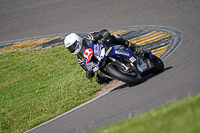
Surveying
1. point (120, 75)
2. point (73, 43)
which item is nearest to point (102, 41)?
point (73, 43)

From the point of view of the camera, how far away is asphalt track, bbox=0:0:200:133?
6285mm

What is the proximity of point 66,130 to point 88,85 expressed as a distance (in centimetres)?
321

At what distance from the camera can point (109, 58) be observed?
A: 24.6ft

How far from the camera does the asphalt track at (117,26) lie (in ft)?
20.6

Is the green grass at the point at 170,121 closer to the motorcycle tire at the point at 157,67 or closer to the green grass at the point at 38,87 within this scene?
the motorcycle tire at the point at 157,67

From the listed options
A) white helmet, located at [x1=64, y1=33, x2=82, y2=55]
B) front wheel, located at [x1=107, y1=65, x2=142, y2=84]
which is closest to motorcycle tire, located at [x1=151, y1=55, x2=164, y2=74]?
front wheel, located at [x1=107, y1=65, x2=142, y2=84]

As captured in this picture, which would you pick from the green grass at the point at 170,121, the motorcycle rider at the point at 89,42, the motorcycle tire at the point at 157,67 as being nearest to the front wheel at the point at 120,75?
the motorcycle rider at the point at 89,42

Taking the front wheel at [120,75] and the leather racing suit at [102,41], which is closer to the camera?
the front wheel at [120,75]

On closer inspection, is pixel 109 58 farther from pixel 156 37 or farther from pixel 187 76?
pixel 156 37

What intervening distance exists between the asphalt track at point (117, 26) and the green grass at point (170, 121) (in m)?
1.23

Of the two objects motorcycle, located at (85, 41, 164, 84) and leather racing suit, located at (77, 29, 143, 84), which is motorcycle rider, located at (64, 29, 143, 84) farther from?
motorcycle, located at (85, 41, 164, 84)

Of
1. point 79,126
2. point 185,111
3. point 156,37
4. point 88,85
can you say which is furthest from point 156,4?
point 185,111

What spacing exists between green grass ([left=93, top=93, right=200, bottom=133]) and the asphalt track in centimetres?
123

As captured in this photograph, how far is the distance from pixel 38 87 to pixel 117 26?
4.41 m
